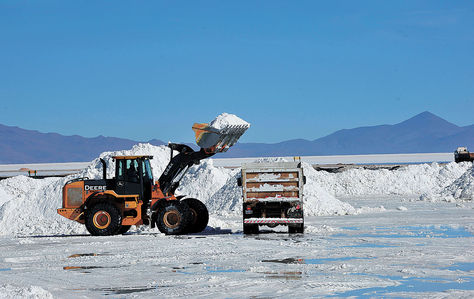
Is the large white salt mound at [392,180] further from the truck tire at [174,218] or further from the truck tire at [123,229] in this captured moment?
the truck tire at [174,218]

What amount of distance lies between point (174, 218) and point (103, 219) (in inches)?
83.7

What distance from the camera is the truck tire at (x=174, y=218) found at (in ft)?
67.8

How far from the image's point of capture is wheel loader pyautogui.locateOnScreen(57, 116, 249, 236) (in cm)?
2092

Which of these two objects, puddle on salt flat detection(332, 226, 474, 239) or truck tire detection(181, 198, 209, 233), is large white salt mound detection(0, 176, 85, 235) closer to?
truck tire detection(181, 198, 209, 233)

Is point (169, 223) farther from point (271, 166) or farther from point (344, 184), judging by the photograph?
point (344, 184)

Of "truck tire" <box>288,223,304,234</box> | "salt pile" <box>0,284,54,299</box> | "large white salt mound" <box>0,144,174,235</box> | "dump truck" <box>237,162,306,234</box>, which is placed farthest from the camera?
"large white salt mound" <box>0,144,174,235</box>

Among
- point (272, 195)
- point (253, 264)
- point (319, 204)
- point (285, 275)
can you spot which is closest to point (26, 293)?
point (285, 275)

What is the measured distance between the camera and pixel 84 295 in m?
Result: 10.6

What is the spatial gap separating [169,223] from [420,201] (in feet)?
66.8

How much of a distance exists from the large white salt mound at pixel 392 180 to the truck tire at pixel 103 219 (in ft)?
84.7

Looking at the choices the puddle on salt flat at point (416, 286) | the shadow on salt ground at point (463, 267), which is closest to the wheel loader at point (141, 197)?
the shadow on salt ground at point (463, 267)

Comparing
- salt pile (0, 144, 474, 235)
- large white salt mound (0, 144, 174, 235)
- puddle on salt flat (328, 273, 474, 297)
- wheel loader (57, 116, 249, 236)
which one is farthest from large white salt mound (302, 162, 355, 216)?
puddle on salt flat (328, 273, 474, 297)

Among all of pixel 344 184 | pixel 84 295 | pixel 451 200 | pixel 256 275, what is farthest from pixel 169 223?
pixel 344 184

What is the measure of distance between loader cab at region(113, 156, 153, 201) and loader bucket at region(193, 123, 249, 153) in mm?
1789
